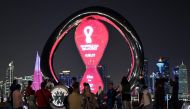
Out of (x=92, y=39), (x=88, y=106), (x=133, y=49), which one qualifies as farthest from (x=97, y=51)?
(x=88, y=106)

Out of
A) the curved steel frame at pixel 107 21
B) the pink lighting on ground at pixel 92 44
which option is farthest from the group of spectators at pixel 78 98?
the pink lighting on ground at pixel 92 44

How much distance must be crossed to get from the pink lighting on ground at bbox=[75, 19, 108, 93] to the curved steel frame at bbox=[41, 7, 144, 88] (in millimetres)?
603

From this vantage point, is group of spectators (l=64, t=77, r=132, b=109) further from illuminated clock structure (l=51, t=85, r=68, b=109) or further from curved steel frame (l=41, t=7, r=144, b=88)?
curved steel frame (l=41, t=7, r=144, b=88)

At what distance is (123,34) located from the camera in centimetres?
3766

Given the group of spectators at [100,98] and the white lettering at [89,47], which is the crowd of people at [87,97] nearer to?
the group of spectators at [100,98]

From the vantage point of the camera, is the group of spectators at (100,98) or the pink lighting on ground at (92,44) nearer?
the group of spectators at (100,98)

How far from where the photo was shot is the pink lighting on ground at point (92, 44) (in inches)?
1527

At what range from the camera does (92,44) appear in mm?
39094

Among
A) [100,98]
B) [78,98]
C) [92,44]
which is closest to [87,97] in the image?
[78,98]

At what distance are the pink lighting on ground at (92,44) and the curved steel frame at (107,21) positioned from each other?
60cm

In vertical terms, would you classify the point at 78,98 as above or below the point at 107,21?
below

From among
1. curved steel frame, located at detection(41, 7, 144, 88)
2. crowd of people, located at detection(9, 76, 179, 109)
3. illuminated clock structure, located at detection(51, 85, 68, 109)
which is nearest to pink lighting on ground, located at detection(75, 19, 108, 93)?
curved steel frame, located at detection(41, 7, 144, 88)

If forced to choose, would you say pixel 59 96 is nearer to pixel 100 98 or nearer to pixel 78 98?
pixel 78 98

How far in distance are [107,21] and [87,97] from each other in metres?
21.3
